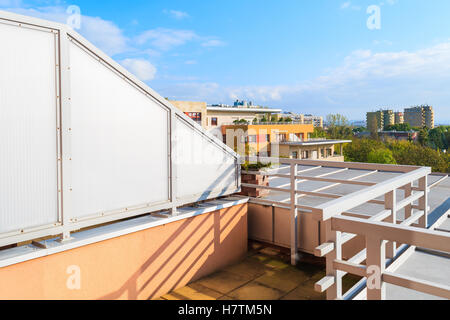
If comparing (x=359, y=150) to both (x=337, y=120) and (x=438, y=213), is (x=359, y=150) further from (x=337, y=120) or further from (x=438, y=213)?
(x=438, y=213)

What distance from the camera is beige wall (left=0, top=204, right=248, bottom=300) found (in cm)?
282

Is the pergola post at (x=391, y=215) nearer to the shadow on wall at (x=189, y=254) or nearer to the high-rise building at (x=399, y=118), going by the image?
the shadow on wall at (x=189, y=254)

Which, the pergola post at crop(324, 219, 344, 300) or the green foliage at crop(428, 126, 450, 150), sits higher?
the green foliage at crop(428, 126, 450, 150)

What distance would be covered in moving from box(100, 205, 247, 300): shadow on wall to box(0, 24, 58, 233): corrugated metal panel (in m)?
1.27

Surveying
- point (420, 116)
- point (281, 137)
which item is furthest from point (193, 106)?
point (420, 116)

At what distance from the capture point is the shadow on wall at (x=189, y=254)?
3.81 meters

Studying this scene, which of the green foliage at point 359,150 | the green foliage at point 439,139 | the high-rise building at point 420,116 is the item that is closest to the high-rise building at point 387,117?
the high-rise building at point 420,116

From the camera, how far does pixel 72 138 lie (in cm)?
299

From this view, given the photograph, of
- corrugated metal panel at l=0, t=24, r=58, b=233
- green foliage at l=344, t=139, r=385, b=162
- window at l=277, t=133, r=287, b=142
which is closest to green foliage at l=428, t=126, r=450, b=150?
green foliage at l=344, t=139, r=385, b=162

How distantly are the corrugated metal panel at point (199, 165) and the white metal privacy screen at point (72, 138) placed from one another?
53mm

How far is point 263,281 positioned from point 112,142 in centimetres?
270

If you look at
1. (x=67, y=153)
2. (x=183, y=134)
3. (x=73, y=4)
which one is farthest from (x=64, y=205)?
(x=73, y=4)

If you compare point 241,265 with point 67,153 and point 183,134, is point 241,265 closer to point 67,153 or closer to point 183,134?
point 183,134

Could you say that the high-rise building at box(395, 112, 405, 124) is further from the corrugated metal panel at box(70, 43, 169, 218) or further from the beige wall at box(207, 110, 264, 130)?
the corrugated metal panel at box(70, 43, 169, 218)
